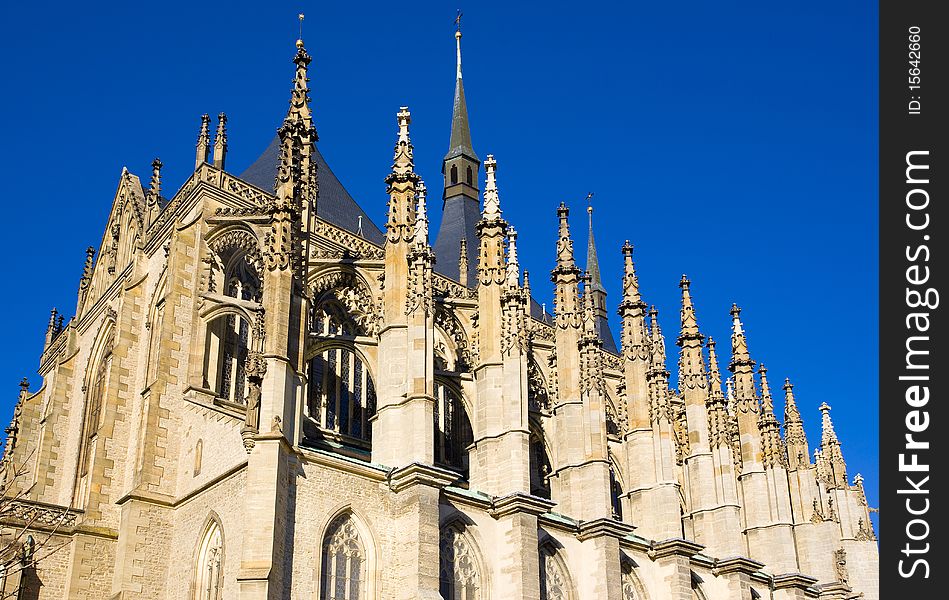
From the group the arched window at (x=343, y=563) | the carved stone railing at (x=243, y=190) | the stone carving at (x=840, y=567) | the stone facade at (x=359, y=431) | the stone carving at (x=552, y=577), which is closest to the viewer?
the arched window at (x=343, y=563)

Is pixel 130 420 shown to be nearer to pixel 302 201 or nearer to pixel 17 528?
pixel 17 528

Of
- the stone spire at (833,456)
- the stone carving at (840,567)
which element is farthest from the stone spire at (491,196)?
the stone spire at (833,456)

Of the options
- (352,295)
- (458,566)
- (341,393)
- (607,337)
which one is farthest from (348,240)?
(607,337)

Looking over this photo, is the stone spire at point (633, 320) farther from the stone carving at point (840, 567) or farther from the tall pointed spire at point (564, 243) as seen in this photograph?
the stone carving at point (840, 567)

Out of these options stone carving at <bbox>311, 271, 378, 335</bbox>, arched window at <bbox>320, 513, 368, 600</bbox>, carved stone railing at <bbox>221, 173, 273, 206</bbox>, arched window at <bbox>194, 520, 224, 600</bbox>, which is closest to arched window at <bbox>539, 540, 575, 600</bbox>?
arched window at <bbox>320, 513, 368, 600</bbox>

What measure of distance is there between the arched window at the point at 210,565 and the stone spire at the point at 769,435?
21987 mm

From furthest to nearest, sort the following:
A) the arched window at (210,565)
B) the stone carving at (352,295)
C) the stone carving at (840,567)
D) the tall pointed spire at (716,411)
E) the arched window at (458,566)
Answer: the stone carving at (840,567) → the tall pointed spire at (716,411) → the stone carving at (352,295) → the arched window at (458,566) → the arched window at (210,565)

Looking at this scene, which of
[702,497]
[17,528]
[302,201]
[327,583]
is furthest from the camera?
[702,497]

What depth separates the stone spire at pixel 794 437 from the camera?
134 ft

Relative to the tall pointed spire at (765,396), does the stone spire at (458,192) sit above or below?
above

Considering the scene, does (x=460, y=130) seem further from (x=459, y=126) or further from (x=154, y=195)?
(x=154, y=195)

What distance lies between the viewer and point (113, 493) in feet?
90.5
